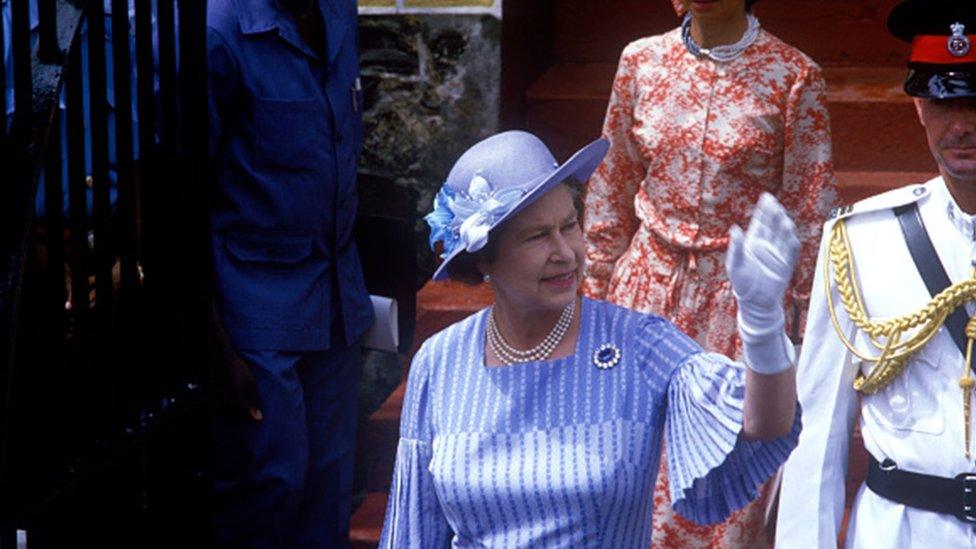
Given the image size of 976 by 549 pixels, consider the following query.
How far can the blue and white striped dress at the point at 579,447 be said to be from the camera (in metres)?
3.12

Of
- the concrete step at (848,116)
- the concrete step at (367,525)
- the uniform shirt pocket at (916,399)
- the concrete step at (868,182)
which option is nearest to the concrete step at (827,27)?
the concrete step at (848,116)

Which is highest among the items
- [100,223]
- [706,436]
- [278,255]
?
[100,223]

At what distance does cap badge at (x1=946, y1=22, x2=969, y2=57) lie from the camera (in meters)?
3.59

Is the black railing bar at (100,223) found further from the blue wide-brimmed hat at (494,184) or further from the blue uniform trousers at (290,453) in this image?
the blue uniform trousers at (290,453)

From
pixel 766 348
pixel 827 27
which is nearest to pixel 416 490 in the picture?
pixel 766 348

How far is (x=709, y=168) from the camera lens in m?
4.89

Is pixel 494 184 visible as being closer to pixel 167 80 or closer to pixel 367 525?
pixel 167 80

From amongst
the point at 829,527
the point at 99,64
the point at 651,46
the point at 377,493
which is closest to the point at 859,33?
the point at 651,46

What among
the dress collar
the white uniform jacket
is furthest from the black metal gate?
the dress collar

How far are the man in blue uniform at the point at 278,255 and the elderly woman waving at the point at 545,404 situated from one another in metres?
1.19

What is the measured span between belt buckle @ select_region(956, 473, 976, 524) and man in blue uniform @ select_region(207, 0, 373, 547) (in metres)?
1.87

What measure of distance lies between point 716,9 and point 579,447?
2.00m

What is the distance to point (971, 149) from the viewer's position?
3467 millimetres

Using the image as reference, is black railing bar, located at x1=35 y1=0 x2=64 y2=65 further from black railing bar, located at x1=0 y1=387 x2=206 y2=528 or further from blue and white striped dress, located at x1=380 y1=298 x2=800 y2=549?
blue and white striped dress, located at x1=380 y1=298 x2=800 y2=549
